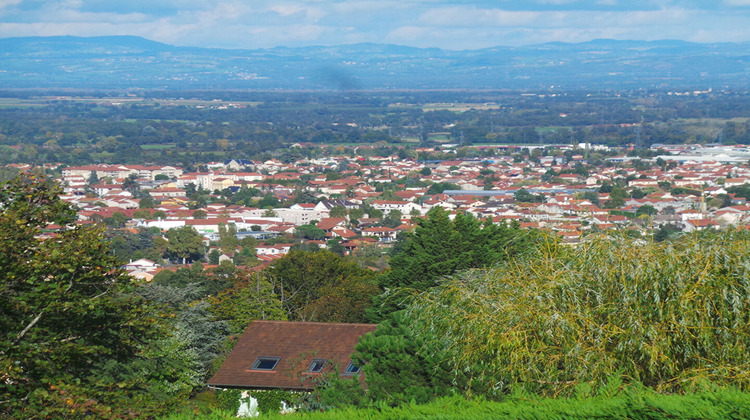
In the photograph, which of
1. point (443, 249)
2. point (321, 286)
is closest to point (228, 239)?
point (321, 286)

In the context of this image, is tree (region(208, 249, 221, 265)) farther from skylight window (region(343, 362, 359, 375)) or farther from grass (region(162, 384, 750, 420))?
grass (region(162, 384, 750, 420))

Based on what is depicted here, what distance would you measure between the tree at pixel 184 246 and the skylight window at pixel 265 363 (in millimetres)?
33272

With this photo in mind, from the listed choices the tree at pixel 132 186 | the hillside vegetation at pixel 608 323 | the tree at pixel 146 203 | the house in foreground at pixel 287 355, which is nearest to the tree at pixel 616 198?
the tree at pixel 146 203

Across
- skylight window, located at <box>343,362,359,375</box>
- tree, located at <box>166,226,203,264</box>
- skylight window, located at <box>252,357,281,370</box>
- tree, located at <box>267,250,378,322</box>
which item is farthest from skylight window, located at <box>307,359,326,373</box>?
tree, located at <box>166,226,203,264</box>

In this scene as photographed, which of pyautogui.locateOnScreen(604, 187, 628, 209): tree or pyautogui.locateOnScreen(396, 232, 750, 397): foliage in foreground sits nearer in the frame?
pyautogui.locateOnScreen(396, 232, 750, 397): foliage in foreground

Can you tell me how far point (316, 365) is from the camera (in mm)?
10641

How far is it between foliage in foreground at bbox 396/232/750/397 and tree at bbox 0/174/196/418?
97.3 inches

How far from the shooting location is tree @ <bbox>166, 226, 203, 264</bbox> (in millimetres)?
44062

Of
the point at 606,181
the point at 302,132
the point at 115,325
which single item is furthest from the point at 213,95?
the point at 115,325

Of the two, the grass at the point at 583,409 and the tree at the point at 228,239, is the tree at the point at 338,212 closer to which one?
the tree at the point at 228,239

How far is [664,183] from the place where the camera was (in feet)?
221

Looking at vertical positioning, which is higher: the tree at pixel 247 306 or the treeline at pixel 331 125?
the tree at pixel 247 306

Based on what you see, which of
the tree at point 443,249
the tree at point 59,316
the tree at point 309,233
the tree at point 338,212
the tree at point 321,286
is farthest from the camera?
the tree at point 338,212

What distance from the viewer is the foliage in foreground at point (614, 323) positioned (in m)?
6.43
